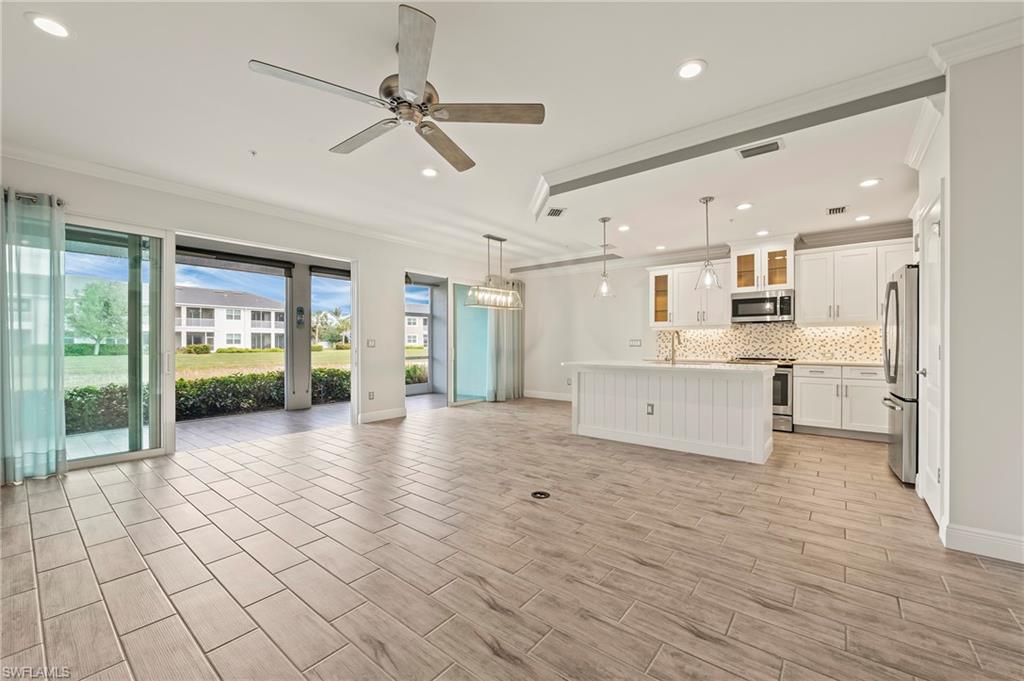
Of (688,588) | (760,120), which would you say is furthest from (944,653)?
(760,120)

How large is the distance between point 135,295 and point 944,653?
6.54 meters

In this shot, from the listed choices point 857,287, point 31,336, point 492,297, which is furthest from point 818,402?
point 31,336

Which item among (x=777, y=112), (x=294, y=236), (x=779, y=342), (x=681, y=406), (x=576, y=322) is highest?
(x=777, y=112)

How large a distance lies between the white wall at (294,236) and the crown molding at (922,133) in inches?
239

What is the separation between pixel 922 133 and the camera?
114 inches

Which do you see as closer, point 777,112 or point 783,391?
point 777,112

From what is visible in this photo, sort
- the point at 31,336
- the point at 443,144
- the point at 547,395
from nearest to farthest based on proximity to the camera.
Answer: the point at 443,144 → the point at 31,336 → the point at 547,395

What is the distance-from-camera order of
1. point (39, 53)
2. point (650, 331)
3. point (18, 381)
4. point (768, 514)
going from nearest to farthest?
point (39, 53) < point (768, 514) < point (18, 381) < point (650, 331)

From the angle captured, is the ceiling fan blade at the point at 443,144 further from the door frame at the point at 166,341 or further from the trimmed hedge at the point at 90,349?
the trimmed hedge at the point at 90,349

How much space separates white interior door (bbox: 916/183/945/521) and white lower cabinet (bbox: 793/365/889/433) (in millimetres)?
2089

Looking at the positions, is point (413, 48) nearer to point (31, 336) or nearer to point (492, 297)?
point (31, 336)

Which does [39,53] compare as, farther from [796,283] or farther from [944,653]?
[796,283]

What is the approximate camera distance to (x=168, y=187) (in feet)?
14.7

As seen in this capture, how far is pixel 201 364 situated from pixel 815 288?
9769mm
